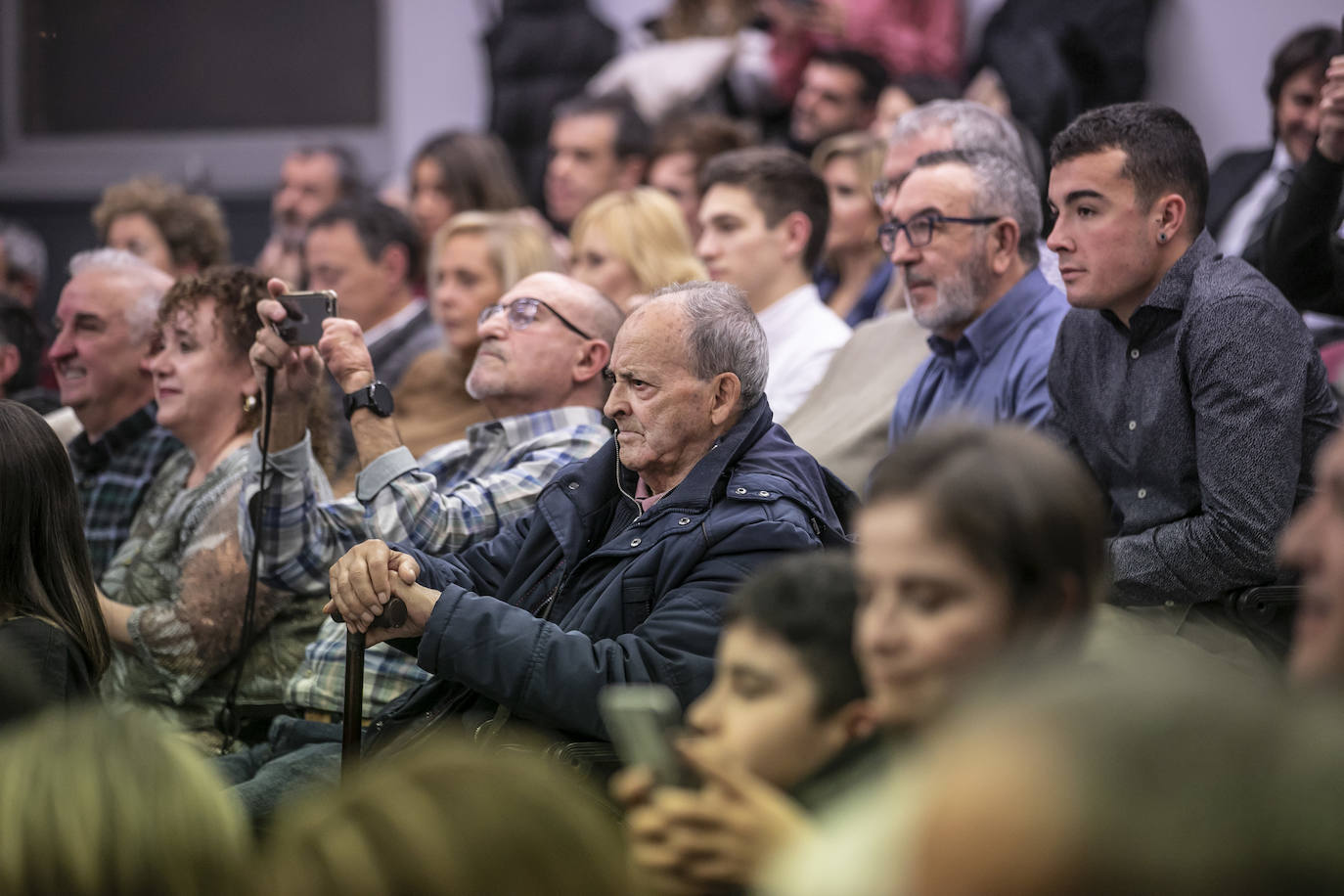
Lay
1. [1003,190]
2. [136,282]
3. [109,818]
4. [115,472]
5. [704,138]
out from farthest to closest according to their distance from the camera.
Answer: [704,138]
[136,282]
[115,472]
[1003,190]
[109,818]

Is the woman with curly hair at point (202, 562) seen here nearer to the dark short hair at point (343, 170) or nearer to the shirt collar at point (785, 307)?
the shirt collar at point (785, 307)

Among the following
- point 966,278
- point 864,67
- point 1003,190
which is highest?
point 864,67

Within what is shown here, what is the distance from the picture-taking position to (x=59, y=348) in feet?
13.1

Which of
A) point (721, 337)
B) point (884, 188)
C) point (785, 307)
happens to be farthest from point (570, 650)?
point (884, 188)

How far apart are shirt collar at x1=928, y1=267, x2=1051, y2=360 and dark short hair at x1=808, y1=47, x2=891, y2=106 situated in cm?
242

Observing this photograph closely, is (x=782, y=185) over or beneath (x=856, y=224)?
over

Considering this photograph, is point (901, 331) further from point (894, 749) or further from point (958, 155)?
point (894, 749)

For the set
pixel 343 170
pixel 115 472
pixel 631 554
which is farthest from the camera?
pixel 343 170

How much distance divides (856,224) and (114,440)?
244 centimetres

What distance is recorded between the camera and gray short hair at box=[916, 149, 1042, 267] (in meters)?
3.59

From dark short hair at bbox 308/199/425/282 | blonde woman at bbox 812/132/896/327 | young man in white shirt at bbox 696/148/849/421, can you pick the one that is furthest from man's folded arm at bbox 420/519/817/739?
dark short hair at bbox 308/199/425/282

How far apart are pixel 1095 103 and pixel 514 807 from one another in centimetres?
515

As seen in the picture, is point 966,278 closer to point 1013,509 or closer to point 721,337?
point 721,337

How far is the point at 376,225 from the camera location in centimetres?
532
